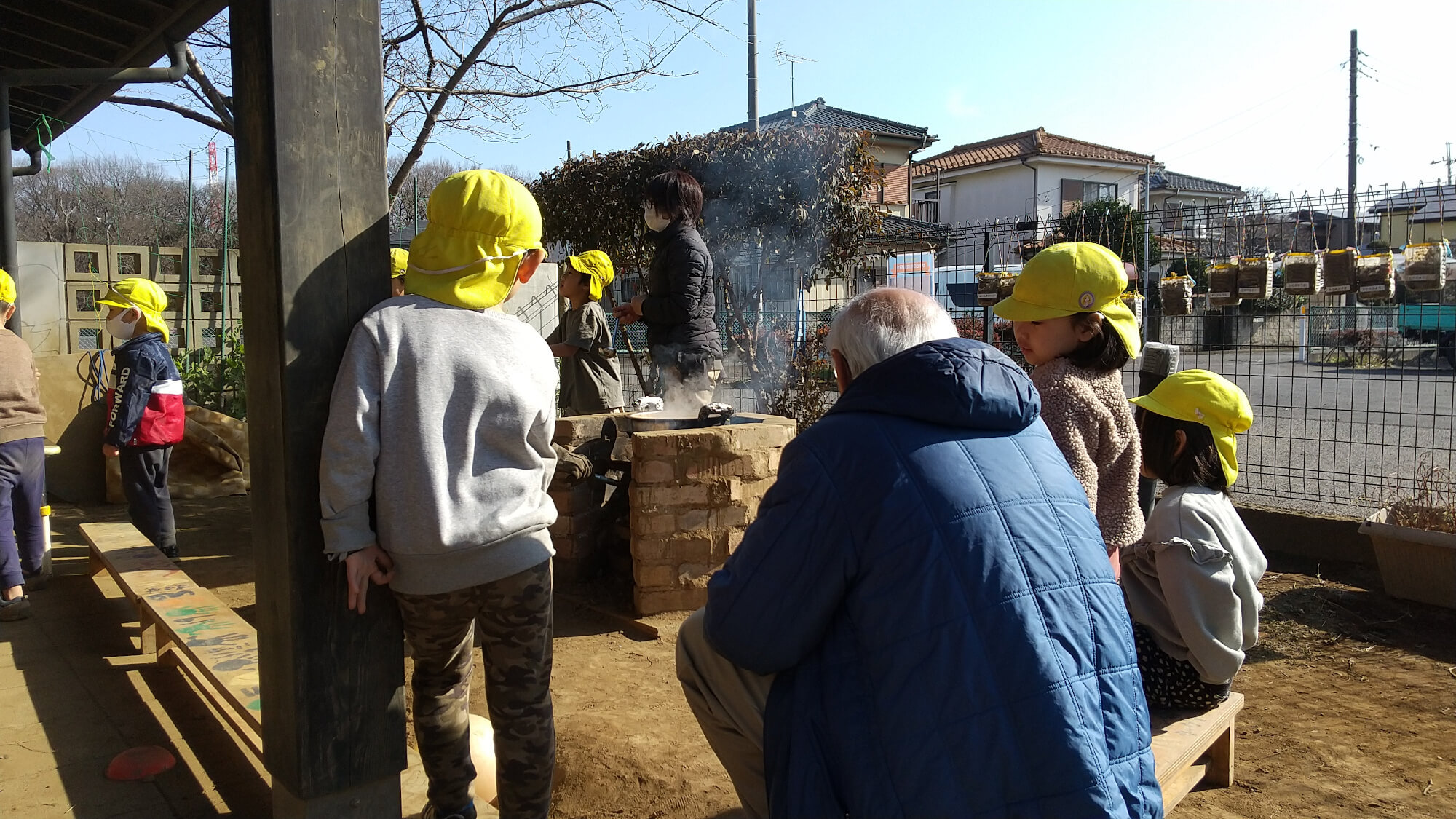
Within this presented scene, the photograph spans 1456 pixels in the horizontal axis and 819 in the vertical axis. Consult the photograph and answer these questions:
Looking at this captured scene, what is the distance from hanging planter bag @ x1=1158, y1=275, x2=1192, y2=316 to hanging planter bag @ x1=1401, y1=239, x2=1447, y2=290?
129 centimetres

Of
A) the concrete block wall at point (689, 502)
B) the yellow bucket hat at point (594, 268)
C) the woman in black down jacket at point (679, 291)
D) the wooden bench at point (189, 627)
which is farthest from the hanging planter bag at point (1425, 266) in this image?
the wooden bench at point (189, 627)

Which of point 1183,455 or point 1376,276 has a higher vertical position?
point 1376,276

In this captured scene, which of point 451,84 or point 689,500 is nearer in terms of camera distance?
point 689,500

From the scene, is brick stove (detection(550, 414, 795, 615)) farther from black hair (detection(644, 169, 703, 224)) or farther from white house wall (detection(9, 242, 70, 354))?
white house wall (detection(9, 242, 70, 354))

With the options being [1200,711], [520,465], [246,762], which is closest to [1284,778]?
[1200,711]

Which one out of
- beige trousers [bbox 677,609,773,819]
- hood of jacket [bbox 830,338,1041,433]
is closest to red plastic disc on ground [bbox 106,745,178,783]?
beige trousers [bbox 677,609,773,819]

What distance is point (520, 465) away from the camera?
2.06m

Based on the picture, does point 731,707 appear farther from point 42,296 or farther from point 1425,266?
point 42,296

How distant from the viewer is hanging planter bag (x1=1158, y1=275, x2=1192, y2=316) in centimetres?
634

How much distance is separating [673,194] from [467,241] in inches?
104

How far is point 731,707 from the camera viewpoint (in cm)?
193

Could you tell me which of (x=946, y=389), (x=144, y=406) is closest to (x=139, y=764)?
(x=144, y=406)

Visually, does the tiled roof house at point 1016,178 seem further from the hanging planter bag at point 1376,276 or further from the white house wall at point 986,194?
the hanging planter bag at point 1376,276

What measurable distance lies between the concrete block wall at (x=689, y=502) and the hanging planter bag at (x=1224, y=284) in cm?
348
